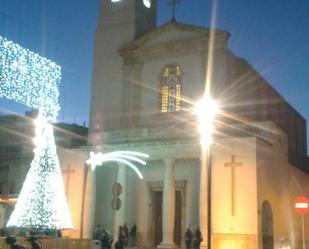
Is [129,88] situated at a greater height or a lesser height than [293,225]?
greater

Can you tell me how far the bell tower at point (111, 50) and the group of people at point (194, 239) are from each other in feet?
30.3

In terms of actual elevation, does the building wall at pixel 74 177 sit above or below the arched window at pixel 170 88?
below

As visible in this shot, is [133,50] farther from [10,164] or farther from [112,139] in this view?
[10,164]

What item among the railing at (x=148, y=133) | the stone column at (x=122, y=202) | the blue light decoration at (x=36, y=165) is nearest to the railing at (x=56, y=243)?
the blue light decoration at (x=36, y=165)

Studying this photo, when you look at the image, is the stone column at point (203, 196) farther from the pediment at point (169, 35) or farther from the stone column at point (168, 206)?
the pediment at point (169, 35)

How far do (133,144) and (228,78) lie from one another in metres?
6.62

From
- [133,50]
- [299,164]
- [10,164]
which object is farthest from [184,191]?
[10,164]

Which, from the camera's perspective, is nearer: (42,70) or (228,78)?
(42,70)

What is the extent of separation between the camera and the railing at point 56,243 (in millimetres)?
16531

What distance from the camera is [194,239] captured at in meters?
23.6

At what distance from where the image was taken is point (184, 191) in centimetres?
2769

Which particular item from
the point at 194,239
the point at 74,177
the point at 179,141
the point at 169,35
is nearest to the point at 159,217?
the point at 194,239

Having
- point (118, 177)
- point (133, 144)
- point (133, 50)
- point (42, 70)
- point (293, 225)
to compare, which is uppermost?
point (133, 50)

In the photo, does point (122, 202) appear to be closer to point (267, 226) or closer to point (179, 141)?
point (179, 141)
